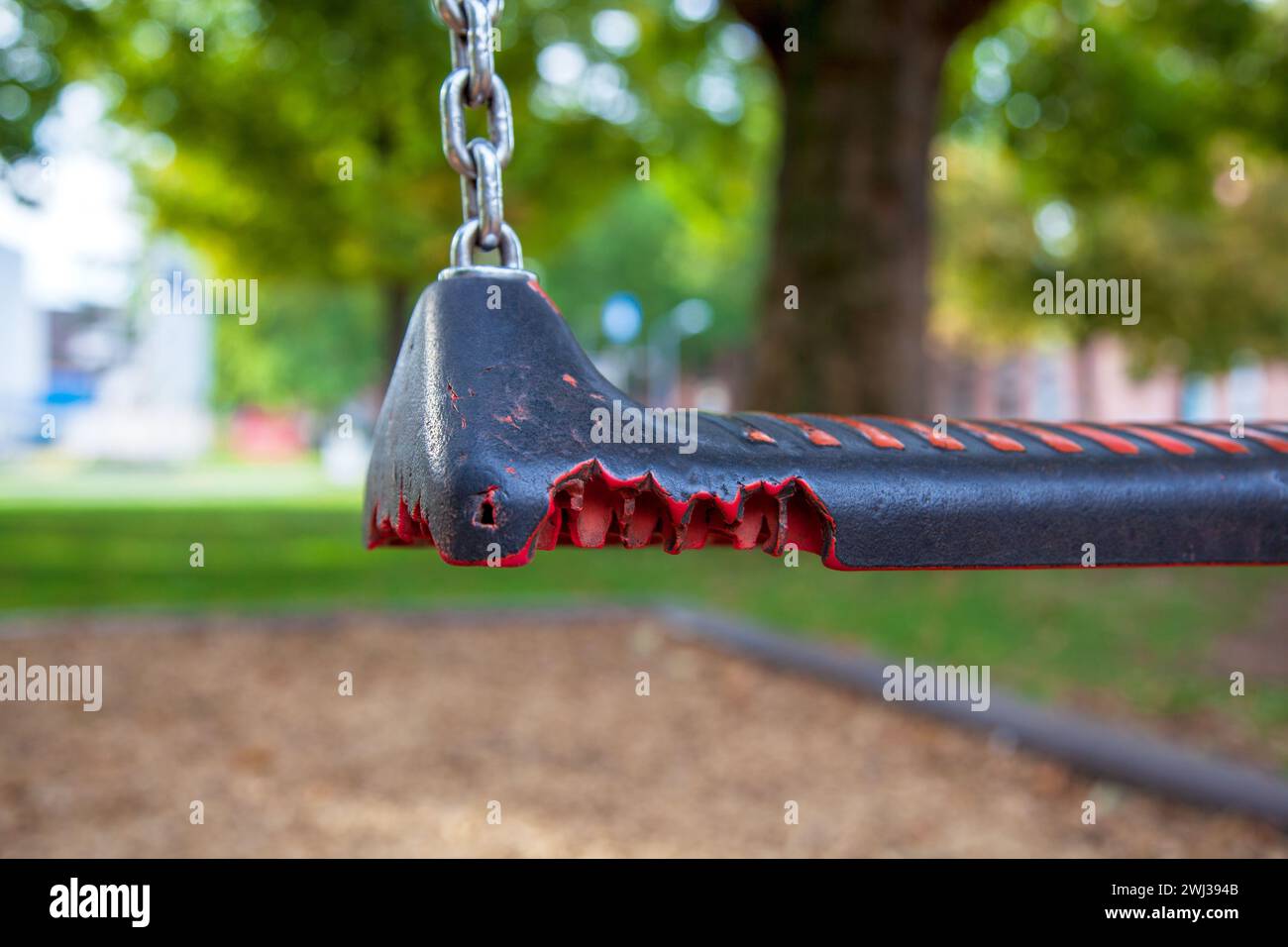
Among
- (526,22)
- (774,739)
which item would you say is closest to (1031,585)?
(774,739)

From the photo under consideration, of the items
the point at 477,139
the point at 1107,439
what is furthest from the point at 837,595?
the point at 477,139

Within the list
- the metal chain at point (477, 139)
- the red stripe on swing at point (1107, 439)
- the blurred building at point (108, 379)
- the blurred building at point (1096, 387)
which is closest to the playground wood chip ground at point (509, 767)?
the red stripe on swing at point (1107, 439)

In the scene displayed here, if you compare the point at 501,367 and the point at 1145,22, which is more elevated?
the point at 1145,22

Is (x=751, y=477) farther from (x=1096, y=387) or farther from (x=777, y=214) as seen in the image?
(x=1096, y=387)

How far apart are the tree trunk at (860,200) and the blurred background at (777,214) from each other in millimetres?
24

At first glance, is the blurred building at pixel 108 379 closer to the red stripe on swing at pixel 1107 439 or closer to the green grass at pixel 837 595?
the green grass at pixel 837 595

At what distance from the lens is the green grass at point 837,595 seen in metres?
5.69

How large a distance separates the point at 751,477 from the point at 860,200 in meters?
7.98
